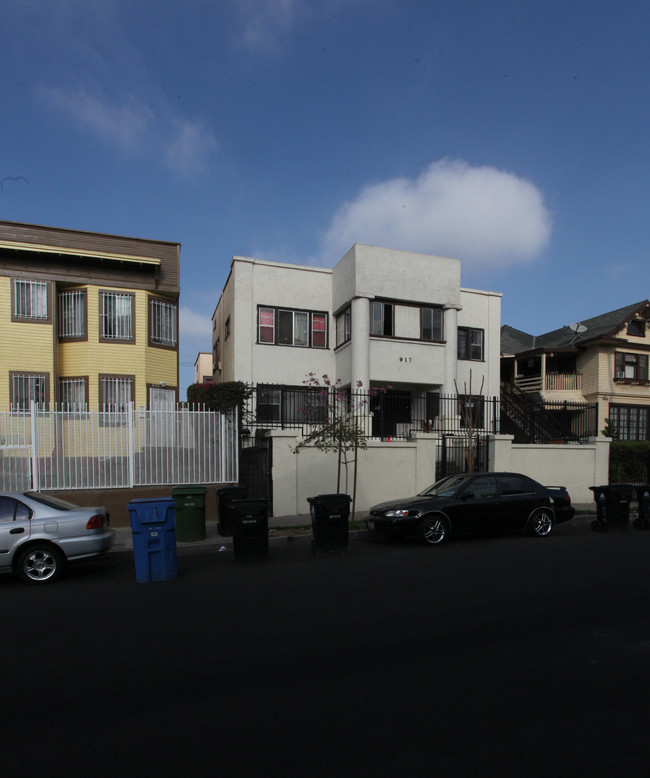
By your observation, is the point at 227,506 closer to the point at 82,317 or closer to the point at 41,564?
the point at 41,564

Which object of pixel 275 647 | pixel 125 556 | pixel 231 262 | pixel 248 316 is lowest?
pixel 125 556

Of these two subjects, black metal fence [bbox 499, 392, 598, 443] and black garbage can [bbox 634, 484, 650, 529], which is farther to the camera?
black metal fence [bbox 499, 392, 598, 443]

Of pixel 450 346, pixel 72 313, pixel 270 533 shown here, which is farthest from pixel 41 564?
pixel 450 346

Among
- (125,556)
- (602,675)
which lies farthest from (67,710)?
(125,556)

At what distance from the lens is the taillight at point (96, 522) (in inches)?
343

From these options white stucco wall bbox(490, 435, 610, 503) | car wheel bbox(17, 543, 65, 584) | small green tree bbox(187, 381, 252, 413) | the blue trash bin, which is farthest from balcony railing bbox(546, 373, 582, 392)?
car wheel bbox(17, 543, 65, 584)

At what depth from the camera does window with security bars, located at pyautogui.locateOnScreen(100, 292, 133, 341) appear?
18.5 metres

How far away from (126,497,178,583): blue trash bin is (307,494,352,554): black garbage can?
2.73m

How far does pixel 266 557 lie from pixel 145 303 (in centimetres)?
1140

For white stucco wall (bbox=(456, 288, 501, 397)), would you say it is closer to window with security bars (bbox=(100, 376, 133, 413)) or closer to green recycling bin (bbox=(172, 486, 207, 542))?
window with security bars (bbox=(100, 376, 133, 413))

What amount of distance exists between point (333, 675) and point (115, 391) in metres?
15.4

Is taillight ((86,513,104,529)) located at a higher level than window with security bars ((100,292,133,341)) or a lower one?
lower

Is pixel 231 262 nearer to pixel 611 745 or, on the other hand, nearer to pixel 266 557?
pixel 266 557

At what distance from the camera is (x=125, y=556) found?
10820 mm
